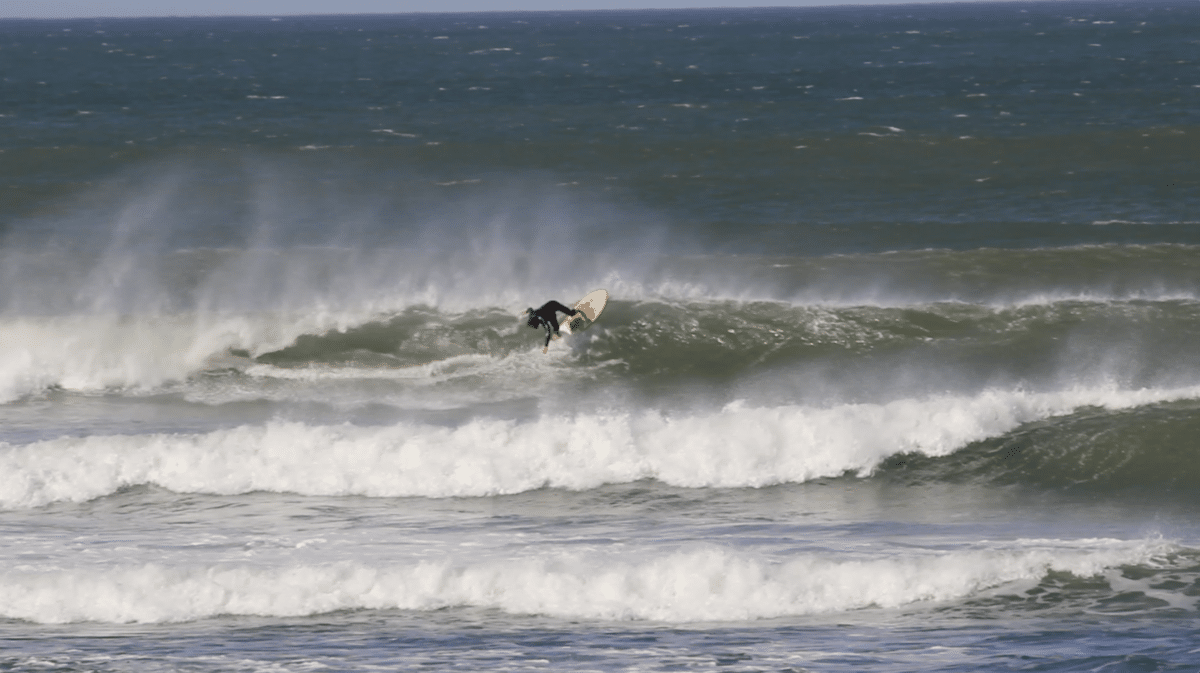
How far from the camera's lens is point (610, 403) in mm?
15766

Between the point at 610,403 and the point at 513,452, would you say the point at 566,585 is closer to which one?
the point at 513,452

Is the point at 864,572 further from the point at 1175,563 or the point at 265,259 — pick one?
the point at 265,259

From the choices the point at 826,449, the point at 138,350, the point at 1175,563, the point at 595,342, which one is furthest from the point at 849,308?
the point at 138,350

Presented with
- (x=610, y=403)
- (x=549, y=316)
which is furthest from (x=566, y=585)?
(x=549, y=316)

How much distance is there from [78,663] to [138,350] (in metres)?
9.82

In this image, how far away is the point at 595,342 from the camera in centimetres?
1761

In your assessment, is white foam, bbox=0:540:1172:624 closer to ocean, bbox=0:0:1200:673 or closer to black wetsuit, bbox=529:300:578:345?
ocean, bbox=0:0:1200:673

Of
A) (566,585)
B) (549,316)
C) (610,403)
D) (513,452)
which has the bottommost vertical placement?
(566,585)

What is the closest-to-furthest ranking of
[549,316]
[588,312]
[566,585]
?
[566,585]
[549,316]
[588,312]

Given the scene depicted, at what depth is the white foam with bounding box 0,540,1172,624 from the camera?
9617 mm

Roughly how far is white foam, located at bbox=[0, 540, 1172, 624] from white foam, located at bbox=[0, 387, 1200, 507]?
8.11 feet

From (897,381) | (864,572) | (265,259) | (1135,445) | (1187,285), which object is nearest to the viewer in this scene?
(864,572)

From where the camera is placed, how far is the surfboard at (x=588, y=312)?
17.4m

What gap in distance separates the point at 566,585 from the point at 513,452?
11.4 feet
